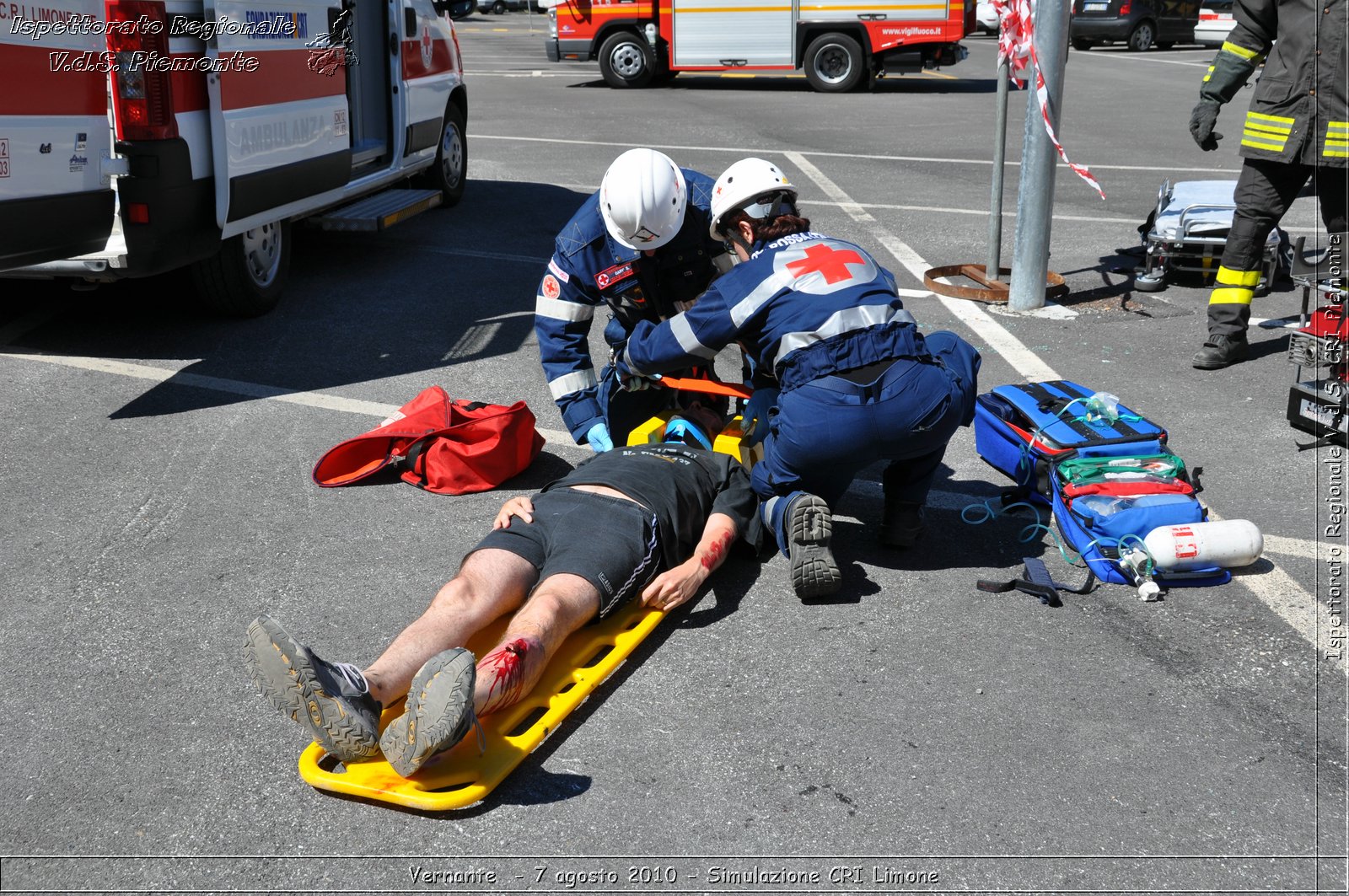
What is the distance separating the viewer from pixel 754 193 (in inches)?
166

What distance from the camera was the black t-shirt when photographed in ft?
13.0

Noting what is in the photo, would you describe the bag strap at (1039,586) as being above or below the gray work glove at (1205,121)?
below

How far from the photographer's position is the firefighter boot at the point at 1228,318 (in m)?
6.34

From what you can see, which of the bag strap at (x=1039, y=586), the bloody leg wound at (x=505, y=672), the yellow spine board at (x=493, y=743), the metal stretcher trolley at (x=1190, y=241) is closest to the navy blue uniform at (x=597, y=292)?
the yellow spine board at (x=493, y=743)

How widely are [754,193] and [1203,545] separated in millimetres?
1921

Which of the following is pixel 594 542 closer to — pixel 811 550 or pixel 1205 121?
pixel 811 550

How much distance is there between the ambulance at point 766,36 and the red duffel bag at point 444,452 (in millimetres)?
15258

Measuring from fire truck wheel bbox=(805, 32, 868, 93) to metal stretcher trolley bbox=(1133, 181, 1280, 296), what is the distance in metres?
11.9

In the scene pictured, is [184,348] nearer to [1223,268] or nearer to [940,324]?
[940,324]

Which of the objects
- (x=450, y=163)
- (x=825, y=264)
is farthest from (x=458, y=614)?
(x=450, y=163)

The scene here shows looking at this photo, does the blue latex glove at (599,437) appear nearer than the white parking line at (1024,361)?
No

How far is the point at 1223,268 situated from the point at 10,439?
5.97 metres

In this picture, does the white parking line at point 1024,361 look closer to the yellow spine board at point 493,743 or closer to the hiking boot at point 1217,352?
the hiking boot at point 1217,352

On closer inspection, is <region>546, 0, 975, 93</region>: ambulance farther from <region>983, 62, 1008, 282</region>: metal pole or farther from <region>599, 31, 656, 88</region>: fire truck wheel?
<region>983, 62, 1008, 282</region>: metal pole
